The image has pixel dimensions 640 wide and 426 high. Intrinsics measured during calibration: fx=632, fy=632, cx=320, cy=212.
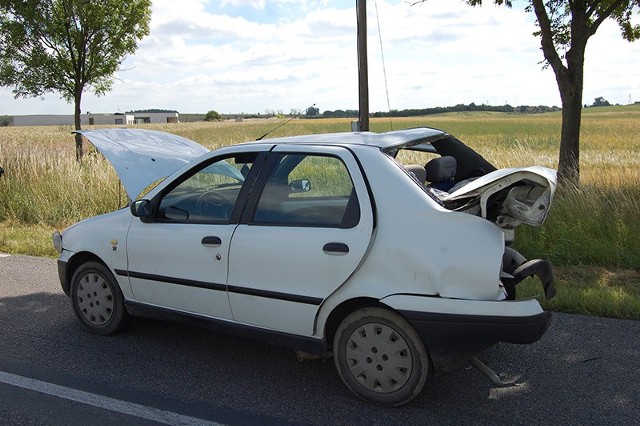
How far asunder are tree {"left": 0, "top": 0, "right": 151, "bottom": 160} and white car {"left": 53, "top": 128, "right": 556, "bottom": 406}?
11001mm

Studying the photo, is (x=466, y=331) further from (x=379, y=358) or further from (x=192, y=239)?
(x=192, y=239)

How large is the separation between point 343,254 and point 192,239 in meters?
1.21

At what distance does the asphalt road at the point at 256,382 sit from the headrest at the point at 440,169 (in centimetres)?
136

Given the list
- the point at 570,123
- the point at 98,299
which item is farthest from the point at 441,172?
the point at 570,123

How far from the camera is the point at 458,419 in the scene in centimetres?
367

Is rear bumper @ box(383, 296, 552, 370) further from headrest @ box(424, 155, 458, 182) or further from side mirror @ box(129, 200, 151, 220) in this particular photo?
side mirror @ box(129, 200, 151, 220)

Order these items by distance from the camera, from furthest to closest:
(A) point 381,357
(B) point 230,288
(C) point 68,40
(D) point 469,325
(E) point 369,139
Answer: (C) point 68,40, (E) point 369,139, (B) point 230,288, (A) point 381,357, (D) point 469,325

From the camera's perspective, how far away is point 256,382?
4246 millimetres

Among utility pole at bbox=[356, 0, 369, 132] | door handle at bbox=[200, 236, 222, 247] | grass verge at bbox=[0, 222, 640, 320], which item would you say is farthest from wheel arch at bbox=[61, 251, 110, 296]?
utility pole at bbox=[356, 0, 369, 132]

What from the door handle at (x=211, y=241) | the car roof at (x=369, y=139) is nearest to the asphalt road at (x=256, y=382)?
the door handle at (x=211, y=241)

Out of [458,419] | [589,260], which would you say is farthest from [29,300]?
[589,260]

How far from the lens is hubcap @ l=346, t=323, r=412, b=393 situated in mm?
3763

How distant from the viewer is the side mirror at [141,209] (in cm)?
466

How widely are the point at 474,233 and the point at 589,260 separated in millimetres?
4285
